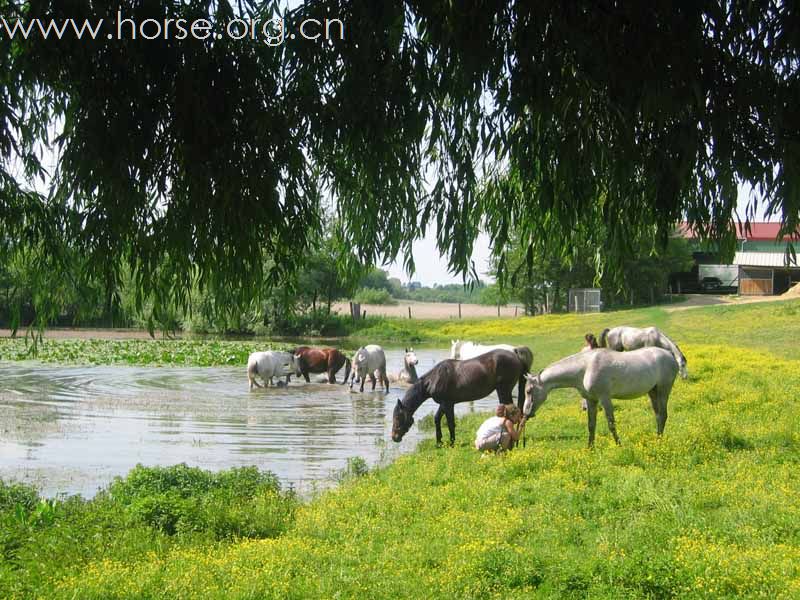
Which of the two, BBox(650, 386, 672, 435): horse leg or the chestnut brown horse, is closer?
BBox(650, 386, 672, 435): horse leg

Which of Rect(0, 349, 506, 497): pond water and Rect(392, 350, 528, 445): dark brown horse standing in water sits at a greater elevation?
Rect(392, 350, 528, 445): dark brown horse standing in water

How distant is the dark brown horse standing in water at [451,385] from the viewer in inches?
567

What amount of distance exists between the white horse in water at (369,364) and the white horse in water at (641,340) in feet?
20.5

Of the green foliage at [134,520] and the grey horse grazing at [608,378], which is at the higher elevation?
the grey horse grazing at [608,378]

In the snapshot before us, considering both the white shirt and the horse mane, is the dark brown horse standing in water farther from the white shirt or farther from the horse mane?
the white shirt

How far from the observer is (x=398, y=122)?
4.46m

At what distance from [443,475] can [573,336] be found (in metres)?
31.7

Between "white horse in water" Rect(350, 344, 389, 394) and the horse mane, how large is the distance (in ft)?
33.1

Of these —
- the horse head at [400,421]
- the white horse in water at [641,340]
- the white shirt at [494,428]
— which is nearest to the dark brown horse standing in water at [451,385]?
the horse head at [400,421]

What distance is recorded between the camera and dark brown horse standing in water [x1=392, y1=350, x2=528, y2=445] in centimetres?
1439

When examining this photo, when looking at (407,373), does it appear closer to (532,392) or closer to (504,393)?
(504,393)

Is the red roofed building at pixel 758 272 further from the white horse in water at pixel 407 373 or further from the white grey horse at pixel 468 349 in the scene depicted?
the white grey horse at pixel 468 349

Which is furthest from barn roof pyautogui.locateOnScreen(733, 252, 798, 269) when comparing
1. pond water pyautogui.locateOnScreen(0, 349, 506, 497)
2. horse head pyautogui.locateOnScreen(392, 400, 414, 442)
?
horse head pyautogui.locateOnScreen(392, 400, 414, 442)

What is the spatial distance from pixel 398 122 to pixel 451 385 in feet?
33.6
